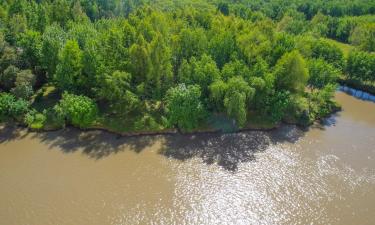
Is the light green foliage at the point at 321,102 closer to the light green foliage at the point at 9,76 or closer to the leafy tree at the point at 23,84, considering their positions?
the leafy tree at the point at 23,84

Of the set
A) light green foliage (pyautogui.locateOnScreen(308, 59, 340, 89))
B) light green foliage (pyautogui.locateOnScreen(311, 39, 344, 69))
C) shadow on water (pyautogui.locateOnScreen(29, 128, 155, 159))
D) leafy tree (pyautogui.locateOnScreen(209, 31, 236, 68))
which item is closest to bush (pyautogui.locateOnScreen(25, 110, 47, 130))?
shadow on water (pyautogui.locateOnScreen(29, 128, 155, 159))

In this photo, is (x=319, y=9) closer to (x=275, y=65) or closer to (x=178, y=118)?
(x=275, y=65)

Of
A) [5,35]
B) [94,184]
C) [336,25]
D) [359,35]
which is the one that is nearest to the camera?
[94,184]

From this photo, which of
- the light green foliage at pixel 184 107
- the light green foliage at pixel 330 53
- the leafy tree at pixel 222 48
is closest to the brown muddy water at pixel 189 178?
the light green foliage at pixel 184 107

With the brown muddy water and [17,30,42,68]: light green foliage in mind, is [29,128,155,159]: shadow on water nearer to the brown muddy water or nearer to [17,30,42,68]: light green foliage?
the brown muddy water

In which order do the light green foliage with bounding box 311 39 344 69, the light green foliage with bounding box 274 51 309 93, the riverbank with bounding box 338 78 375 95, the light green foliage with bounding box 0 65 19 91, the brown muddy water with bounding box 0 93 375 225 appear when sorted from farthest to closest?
the light green foliage with bounding box 311 39 344 69 → the riverbank with bounding box 338 78 375 95 → the light green foliage with bounding box 0 65 19 91 → the light green foliage with bounding box 274 51 309 93 → the brown muddy water with bounding box 0 93 375 225

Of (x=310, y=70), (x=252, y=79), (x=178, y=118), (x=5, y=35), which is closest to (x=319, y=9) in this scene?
(x=310, y=70)

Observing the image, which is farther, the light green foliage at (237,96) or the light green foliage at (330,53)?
the light green foliage at (330,53)
